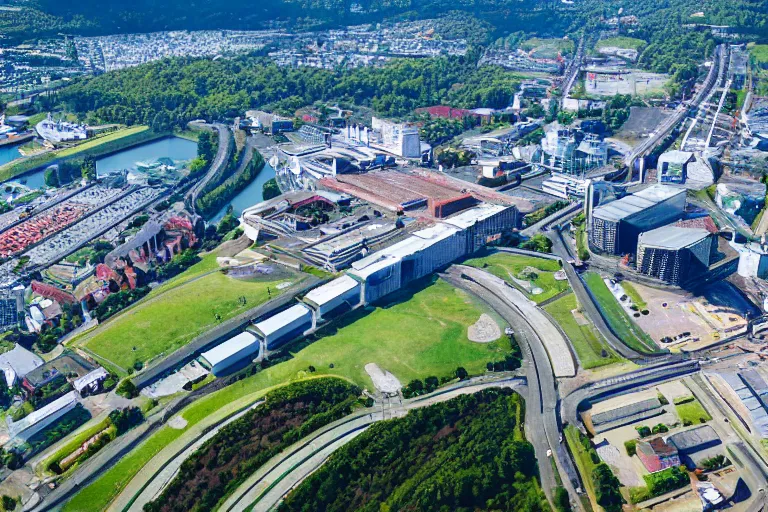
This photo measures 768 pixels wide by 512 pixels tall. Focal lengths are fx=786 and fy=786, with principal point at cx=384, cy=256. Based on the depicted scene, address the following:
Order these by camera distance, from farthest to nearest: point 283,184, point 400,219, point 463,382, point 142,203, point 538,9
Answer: point 538,9, point 283,184, point 142,203, point 400,219, point 463,382

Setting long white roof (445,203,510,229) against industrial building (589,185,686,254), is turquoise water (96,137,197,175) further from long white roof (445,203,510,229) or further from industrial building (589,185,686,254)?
industrial building (589,185,686,254)

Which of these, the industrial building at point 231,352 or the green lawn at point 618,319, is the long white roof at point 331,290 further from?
the green lawn at point 618,319

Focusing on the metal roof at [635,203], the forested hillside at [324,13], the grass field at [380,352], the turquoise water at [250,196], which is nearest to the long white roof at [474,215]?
the metal roof at [635,203]

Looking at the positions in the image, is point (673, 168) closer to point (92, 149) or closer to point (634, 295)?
point (634, 295)

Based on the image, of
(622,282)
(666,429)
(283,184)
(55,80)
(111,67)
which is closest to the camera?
(666,429)

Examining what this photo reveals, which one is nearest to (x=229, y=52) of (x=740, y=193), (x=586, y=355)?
(x=740, y=193)

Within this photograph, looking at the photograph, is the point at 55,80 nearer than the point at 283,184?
No

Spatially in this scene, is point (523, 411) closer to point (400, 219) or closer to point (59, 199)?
point (400, 219)
